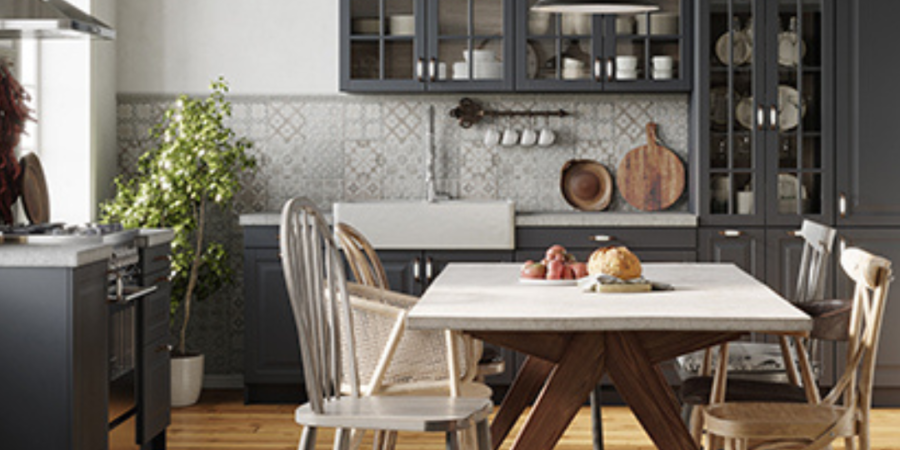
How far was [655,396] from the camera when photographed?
289 cm

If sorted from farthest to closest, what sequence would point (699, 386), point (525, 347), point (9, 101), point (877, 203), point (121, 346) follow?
point (877, 203) → point (9, 101) → point (121, 346) → point (699, 386) → point (525, 347)

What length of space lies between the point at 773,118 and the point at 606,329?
292 centimetres

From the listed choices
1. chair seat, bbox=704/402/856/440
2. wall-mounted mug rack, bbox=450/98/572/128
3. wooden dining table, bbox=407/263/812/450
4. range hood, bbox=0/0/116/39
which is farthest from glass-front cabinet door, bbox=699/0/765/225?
range hood, bbox=0/0/116/39

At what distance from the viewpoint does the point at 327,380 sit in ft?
8.63

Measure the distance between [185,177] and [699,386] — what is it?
2.78 metres

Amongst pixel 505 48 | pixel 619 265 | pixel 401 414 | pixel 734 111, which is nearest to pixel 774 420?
pixel 619 265

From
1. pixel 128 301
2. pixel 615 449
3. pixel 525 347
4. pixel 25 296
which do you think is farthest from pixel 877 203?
pixel 25 296

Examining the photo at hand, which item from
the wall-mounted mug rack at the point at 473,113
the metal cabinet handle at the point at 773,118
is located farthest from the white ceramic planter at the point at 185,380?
the metal cabinet handle at the point at 773,118

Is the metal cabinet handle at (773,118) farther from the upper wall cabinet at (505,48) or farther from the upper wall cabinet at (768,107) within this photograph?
→ the upper wall cabinet at (505,48)

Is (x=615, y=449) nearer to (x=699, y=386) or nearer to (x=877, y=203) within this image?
(x=699, y=386)

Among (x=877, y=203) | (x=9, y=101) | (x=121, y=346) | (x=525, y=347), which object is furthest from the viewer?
(x=877, y=203)

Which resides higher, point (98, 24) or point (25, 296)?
point (98, 24)

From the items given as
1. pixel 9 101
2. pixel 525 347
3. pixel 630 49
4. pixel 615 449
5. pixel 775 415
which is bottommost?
pixel 615 449

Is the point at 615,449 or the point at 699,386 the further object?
the point at 615,449
